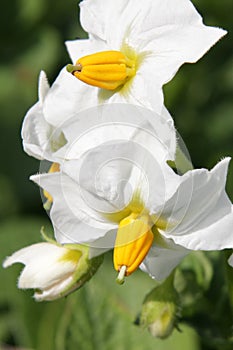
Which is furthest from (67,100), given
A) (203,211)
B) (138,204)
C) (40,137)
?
(203,211)

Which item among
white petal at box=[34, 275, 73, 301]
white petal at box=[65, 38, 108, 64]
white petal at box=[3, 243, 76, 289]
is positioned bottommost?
white petal at box=[34, 275, 73, 301]

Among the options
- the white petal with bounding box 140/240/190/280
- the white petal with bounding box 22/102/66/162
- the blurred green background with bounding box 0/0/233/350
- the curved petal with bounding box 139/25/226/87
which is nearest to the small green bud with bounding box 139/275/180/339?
the white petal with bounding box 140/240/190/280

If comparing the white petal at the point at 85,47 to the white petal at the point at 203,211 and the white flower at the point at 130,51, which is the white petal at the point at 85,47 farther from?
the white petal at the point at 203,211

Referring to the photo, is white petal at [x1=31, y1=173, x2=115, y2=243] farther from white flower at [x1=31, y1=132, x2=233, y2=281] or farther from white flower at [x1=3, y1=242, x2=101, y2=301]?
white flower at [x1=3, y1=242, x2=101, y2=301]

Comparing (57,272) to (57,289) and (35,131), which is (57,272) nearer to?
(57,289)

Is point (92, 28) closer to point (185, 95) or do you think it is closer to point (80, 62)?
point (80, 62)

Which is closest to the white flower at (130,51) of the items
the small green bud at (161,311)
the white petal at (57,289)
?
the white petal at (57,289)

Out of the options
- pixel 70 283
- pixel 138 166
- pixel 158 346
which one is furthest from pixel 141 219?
pixel 158 346
